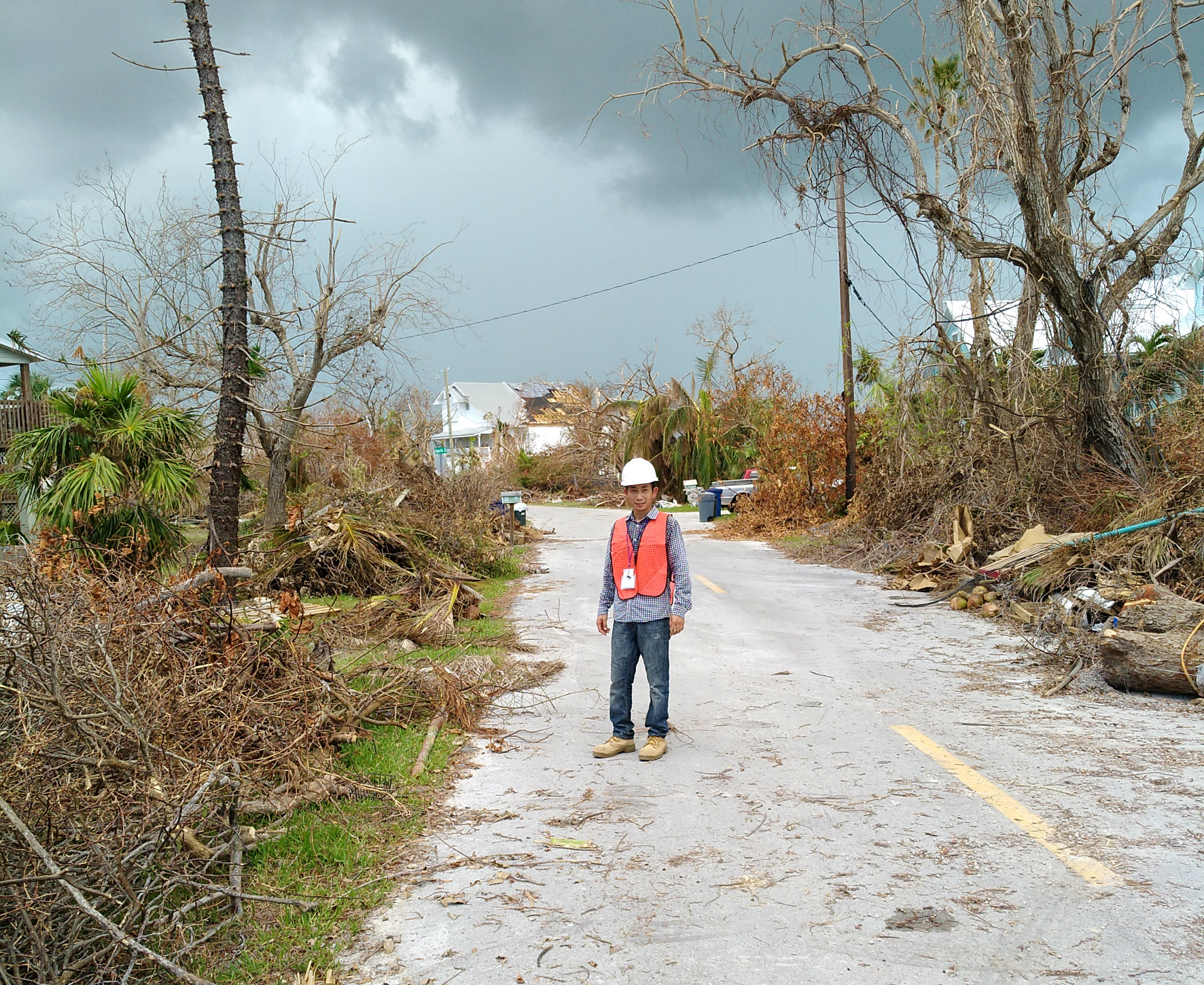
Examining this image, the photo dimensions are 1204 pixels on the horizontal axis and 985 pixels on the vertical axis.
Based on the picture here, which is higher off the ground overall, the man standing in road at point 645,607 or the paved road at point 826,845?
the man standing in road at point 645,607

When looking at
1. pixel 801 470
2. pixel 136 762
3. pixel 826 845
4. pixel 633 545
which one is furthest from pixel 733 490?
pixel 136 762

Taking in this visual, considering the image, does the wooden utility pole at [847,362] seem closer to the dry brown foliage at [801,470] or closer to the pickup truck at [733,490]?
the dry brown foliage at [801,470]

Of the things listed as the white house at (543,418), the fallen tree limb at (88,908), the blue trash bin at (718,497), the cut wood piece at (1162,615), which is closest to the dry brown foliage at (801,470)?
the blue trash bin at (718,497)

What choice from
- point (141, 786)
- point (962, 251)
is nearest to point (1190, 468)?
point (962, 251)

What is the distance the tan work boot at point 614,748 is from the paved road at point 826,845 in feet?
0.32

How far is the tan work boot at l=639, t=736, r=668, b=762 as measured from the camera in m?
6.24

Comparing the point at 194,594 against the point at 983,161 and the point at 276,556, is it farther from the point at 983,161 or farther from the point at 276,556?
the point at 983,161

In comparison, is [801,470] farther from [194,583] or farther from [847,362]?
[194,583]

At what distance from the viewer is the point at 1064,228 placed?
13.7m

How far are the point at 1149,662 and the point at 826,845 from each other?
426 cm

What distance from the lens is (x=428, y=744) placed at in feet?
21.3

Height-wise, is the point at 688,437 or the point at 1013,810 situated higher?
the point at 688,437

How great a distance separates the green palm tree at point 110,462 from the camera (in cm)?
928

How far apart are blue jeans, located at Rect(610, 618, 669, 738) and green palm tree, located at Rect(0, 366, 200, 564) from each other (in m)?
5.10
